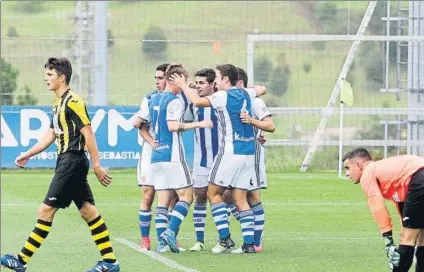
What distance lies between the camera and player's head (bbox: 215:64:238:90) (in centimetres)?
1377

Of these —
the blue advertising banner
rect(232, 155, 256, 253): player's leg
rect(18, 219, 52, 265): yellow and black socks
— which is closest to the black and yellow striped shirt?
rect(18, 219, 52, 265): yellow and black socks

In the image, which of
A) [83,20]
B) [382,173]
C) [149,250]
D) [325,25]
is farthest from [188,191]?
[325,25]

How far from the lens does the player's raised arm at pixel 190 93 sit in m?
13.3

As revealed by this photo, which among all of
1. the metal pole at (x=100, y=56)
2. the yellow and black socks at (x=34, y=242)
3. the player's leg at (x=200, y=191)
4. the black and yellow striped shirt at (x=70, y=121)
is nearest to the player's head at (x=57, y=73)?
the black and yellow striped shirt at (x=70, y=121)

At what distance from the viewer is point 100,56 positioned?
2898 centimetres

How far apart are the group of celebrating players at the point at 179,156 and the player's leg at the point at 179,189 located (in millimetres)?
11

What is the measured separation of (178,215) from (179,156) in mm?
649

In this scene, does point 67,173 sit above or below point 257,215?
above

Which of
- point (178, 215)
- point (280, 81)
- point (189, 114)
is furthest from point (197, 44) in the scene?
point (178, 215)

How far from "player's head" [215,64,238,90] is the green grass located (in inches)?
71.5

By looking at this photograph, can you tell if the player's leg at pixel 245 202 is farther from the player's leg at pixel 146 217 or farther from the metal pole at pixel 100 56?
the metal pole at pixel 100 56

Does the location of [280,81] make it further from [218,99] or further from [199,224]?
[218,99]

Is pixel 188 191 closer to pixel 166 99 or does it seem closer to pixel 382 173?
pixel 166 99

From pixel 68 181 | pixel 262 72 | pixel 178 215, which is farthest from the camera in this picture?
pixel 262 72
